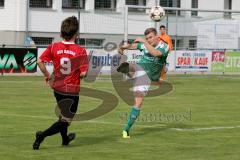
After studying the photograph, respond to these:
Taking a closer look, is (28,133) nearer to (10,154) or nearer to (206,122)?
(10,154)

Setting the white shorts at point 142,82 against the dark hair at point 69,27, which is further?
the white shorts at point 142,82

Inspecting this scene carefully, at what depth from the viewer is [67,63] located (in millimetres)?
11109

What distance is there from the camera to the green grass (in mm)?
10930

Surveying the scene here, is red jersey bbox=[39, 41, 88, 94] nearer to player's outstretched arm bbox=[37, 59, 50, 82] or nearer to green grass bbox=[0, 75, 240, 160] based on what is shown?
player's outstretched arm bbox=[37, 59, 50, 82]

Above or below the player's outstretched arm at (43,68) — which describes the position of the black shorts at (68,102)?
below

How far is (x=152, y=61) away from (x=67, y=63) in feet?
7.92

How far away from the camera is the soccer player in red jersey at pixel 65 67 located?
435 inches

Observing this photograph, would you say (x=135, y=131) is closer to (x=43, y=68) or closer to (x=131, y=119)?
(x=131, y=119)

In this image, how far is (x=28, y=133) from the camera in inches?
515

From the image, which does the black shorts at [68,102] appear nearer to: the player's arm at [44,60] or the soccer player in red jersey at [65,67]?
the soccer player in red jersey at [65,67]

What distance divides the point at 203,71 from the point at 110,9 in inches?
564

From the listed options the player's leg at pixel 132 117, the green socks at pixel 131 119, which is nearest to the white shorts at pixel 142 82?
the player's leg at pixel 132 117

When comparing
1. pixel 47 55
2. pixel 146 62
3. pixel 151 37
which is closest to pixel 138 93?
pixel 146 62

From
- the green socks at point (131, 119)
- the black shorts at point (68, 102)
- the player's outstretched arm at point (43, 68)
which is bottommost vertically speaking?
the green socks at point (131, 119)
